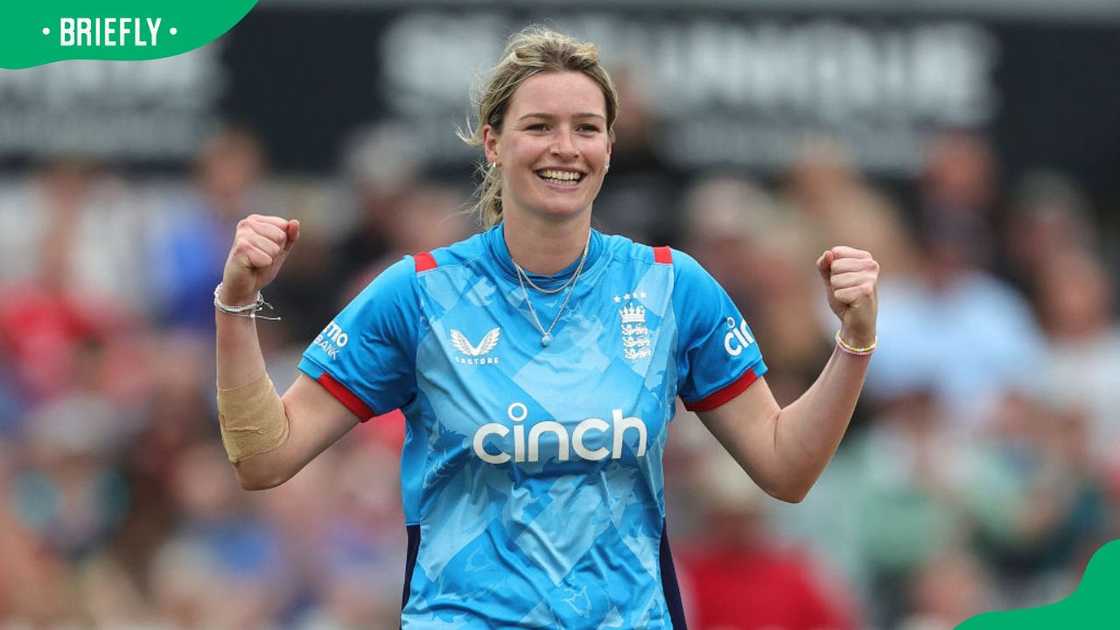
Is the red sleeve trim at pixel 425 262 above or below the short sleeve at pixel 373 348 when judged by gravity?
above

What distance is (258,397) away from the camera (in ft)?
12.9

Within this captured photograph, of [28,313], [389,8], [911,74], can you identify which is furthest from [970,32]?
[28,313]

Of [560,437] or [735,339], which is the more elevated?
[735,339]

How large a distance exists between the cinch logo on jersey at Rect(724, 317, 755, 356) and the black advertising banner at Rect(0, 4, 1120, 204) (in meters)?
5.50

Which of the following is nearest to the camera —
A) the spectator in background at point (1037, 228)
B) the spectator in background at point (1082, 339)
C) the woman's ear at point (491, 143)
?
the woman's ear at point (491, 143)

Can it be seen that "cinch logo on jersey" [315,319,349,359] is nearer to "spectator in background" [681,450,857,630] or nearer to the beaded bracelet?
the beaded bracelet

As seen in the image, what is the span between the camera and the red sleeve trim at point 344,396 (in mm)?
4035

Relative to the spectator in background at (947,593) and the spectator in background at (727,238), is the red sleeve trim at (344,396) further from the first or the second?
the spectator in background at (727,238)

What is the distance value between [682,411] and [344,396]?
4034 millimetres

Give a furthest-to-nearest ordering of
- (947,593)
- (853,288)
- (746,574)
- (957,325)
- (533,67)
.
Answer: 1. (957,325)
2. (947,593)
3. (746,574)
4. (533,67)
5. (853,288)

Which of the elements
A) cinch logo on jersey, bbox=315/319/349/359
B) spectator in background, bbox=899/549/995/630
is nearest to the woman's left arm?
cinch logo on jersey, bbox=315/319/349/359

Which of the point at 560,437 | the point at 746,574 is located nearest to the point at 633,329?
the point at 560,437

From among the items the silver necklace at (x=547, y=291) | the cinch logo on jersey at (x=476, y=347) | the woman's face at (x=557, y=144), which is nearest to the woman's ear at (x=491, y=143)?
the woman's face at (x=557, y=144)

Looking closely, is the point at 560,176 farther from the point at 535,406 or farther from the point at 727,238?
the point at 727,238
